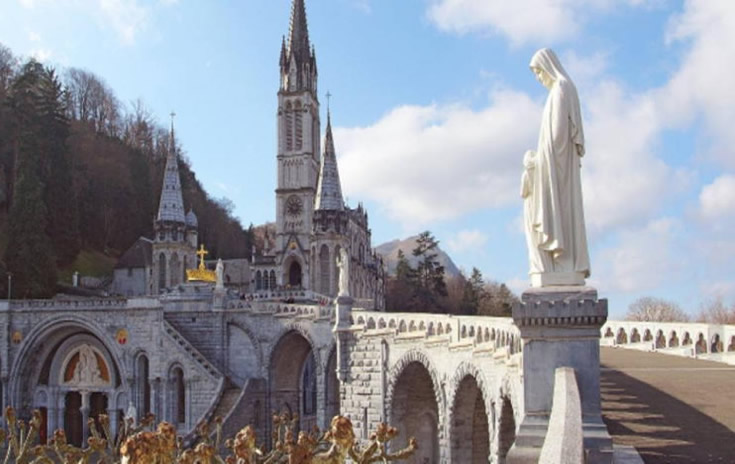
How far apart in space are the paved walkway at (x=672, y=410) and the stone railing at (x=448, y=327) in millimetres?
2472

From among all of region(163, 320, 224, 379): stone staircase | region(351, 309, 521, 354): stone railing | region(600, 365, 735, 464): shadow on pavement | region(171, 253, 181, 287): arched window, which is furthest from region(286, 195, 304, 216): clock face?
region(600, 365, 735, 464): shadow on pavement

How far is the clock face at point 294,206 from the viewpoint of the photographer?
214 ft

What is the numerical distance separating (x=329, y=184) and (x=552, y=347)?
49.9 metres

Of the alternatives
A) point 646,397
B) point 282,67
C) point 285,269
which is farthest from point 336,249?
point 646,397

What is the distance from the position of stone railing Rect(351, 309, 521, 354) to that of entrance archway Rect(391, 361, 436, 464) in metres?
1.70

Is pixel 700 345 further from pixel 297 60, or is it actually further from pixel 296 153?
pixel 297 60

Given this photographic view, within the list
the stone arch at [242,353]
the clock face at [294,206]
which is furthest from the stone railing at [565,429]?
the clock face at [294,206]

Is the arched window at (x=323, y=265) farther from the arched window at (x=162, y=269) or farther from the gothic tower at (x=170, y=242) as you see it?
the arched window at (x=162, y=269)

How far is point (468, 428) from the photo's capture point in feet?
74.2

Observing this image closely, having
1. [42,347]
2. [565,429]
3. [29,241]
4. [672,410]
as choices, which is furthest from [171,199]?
[565,429]

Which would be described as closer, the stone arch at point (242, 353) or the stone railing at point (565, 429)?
the stone railing at point (565, 429)

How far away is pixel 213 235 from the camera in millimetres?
82938

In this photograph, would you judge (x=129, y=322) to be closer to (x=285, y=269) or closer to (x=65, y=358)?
(x=65, y=358)

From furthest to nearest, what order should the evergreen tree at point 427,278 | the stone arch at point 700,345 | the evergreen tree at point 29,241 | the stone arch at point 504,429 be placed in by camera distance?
the evergreen tree at point 427,278 < the evergreen tree at point 29,241 < the stone arch at point 700,345 < the stone arch at point 504,429
